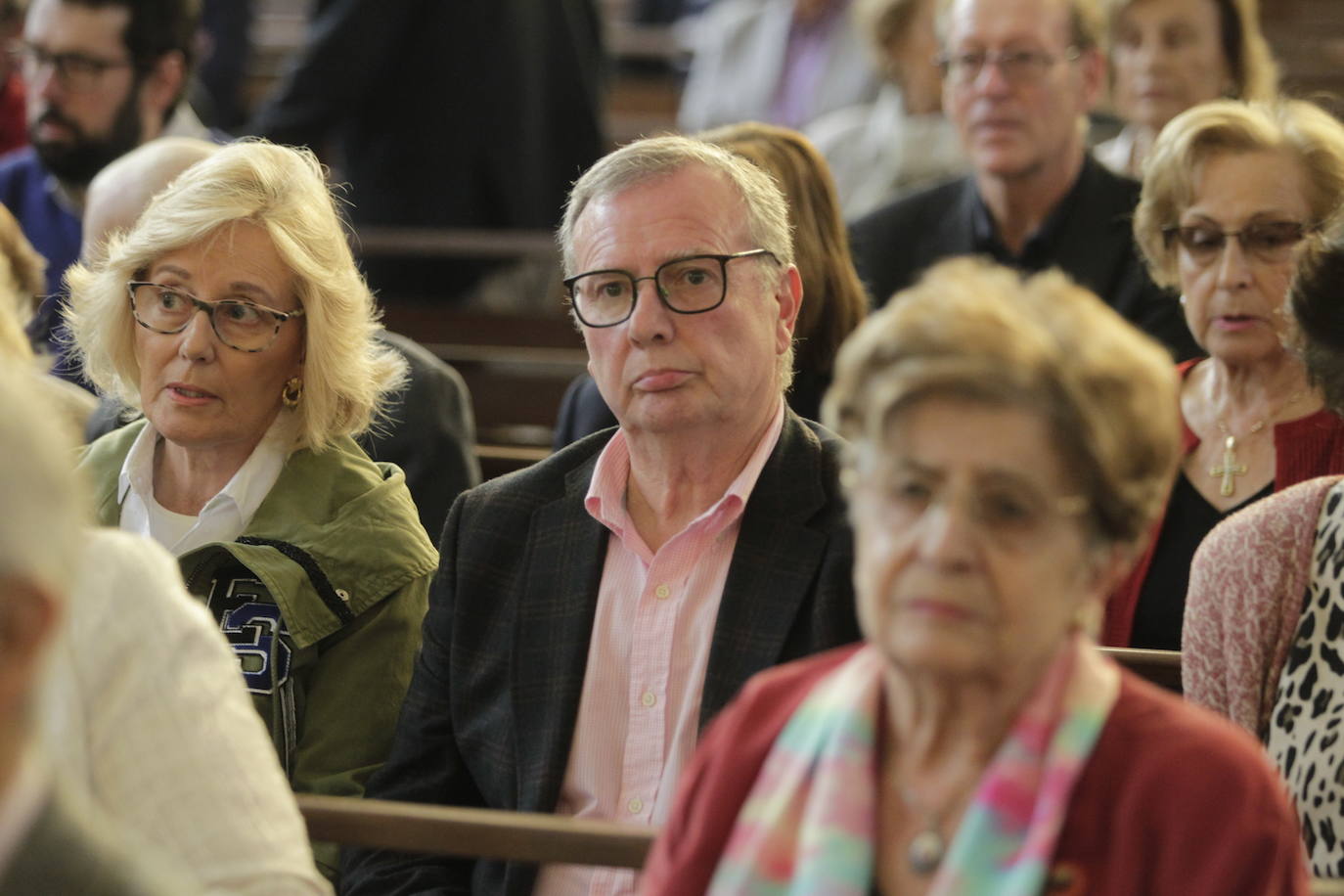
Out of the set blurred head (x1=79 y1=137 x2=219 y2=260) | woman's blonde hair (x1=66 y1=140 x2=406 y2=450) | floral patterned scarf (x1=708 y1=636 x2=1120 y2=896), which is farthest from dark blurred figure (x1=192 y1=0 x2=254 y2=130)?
floral patterned scarf (x1=708 y1=636 x2=1120 y2=896)

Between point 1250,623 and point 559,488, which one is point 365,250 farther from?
point 1250,623

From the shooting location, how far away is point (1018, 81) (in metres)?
3.63

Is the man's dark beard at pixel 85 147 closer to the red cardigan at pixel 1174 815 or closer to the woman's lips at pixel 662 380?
the woman's lips at pixel 662 380

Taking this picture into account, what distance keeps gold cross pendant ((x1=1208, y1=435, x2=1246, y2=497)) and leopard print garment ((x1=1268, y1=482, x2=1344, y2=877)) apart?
0.59 m

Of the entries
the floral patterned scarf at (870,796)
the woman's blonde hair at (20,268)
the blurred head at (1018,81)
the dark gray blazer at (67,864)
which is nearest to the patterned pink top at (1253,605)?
the floral patterned scarf at (870,796)

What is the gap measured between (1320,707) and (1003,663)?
0.77 m

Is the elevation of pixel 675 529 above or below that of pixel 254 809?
above

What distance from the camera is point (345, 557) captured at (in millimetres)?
2334

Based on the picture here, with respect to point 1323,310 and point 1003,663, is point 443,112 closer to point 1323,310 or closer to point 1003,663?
point 1323,310

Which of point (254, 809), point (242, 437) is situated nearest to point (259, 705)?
point (242, 437)

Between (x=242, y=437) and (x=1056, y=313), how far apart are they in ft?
4.55

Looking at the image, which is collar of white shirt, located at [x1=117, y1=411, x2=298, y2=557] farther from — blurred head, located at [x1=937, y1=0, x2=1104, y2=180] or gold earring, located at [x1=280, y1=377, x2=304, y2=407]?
blurred head, located at [x1=937, y1=0, x2=1104, y2=180]

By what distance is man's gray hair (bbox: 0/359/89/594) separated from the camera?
3.77ft

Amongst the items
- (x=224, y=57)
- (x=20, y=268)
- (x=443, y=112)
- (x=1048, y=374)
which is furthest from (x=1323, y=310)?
(x=224, y=57)
